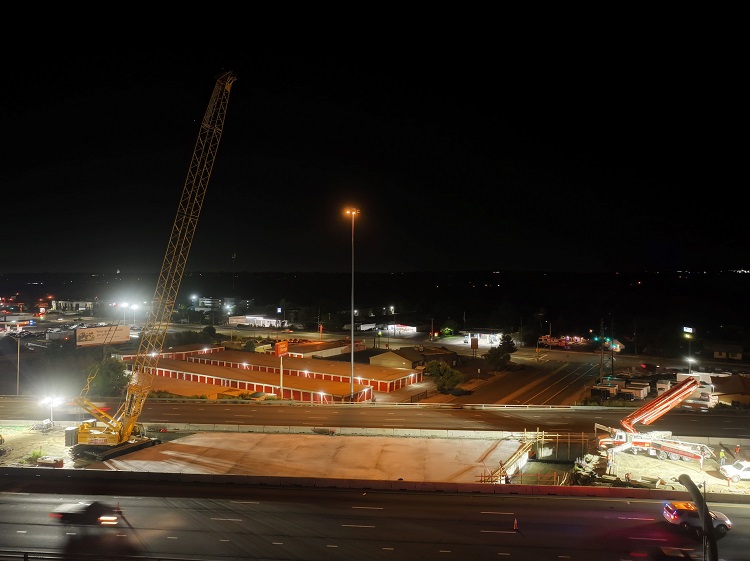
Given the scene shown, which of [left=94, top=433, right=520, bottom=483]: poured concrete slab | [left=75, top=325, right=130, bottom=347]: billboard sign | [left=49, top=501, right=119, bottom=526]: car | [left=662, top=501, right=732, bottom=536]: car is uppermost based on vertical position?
[left=75, top=325, right=130, bottom=347]: billboard sign

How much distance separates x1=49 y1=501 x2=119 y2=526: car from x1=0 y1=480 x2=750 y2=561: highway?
29 centimetres

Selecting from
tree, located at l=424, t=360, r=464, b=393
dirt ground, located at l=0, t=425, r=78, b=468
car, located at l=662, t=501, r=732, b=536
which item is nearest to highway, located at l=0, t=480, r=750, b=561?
car, located at l=662, t=501, r=732, b=536

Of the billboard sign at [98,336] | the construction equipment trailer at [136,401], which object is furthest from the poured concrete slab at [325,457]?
the billboard sign at [98,336]

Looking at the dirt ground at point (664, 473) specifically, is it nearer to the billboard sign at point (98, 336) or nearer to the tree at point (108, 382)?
the tree at point (108, 382)

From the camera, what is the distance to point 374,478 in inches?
803

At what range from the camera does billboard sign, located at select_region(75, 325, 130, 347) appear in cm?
5212

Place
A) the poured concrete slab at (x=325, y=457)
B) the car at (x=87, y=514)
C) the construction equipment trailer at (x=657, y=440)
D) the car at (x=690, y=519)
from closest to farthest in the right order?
the car at (x=690, y=519), the car at (x=87, y=514), the poured concrete slab at (x=325, y=457), the construction equipment trailer at (x=657, y=440)

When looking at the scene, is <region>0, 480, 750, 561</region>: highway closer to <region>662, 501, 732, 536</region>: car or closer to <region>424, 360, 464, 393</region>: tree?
<region>662, 501, 732, 536</region>: car

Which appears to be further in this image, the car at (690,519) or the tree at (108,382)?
the tree at (108,382)

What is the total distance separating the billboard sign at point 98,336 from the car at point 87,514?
122ft

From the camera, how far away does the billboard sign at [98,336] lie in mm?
52125

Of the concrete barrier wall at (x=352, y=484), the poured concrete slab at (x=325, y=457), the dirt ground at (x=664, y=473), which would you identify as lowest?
the dirt ground at (x=664, y=473)

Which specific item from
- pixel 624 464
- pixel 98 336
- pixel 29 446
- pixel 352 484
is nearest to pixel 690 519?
pixel 624 464

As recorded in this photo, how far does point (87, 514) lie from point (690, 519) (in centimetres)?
1664
